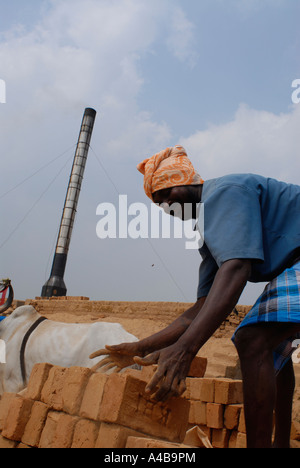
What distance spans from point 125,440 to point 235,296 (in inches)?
39.7

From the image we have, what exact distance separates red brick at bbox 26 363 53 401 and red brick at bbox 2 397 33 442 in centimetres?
7

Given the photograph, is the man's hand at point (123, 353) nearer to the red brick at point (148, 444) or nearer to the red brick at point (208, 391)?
the red brick at point (148, 444)

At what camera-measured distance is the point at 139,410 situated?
227cm

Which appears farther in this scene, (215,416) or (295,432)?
(295,432)

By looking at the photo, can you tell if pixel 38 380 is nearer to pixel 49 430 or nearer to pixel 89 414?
pixel 49 430

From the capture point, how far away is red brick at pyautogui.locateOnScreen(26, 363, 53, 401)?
2.98 metres

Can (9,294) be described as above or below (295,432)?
above

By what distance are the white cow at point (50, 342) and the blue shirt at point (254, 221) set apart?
Result: 2.77 meters

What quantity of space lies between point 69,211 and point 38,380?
19974mm

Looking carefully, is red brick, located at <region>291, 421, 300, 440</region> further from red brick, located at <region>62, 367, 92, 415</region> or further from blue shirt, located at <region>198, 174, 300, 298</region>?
blue shirt, located at <region>198, 174, 300, 298</region>

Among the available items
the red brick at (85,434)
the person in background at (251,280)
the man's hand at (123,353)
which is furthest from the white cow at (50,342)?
the person in background at (251,280)

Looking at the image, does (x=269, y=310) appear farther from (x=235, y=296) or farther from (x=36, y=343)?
(x=36, y=343)

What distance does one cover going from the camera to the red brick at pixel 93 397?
2.36m

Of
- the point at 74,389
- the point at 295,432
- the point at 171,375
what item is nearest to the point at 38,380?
the point at 74,389
